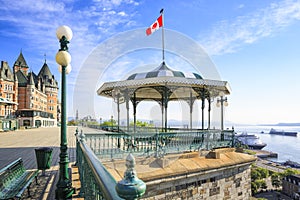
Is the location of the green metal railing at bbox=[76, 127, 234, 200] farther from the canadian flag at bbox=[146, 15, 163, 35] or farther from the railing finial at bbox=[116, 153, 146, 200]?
the canadian flag at bbox=[146, 15, 163, 35]

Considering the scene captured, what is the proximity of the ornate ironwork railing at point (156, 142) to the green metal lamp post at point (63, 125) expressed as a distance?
266 centimetres

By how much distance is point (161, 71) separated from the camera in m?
9.95

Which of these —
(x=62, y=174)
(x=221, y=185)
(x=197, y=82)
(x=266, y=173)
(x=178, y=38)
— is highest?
(x=178, y=38)

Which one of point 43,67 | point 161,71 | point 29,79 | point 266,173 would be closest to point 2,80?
point 29,79

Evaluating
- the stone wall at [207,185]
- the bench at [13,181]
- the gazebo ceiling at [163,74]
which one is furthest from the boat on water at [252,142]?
the bench at [13,181]

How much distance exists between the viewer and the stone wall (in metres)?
6.72

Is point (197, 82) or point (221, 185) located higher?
point (197, 82)

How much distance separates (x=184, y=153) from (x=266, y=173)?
128ft

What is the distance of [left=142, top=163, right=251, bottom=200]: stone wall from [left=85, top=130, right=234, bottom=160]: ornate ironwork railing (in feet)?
4.09

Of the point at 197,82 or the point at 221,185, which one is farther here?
the point at 197,82

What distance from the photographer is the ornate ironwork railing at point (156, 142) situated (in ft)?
24.7

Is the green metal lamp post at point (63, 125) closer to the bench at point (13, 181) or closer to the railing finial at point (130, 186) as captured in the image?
the bench at point (13, 181)

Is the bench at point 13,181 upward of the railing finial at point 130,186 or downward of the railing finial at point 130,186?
downward

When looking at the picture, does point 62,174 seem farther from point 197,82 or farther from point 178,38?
point 178,38
